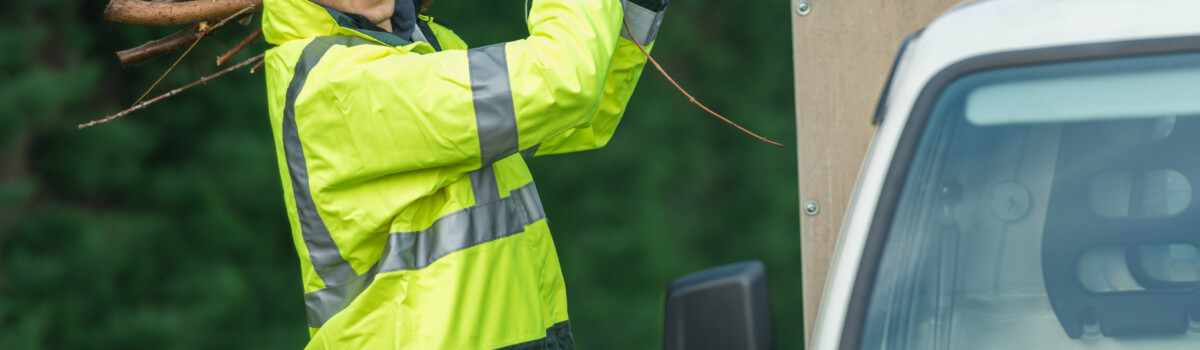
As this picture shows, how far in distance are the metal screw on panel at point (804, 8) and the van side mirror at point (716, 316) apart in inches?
39.2

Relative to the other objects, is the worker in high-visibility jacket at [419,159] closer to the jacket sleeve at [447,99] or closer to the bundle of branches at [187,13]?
the jacket sleeve at [447,99]

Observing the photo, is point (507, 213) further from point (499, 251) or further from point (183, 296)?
point (183, 296)

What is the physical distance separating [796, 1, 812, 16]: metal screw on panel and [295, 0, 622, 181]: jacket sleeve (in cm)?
69

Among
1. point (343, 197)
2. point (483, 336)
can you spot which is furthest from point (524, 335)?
point (343, 197)

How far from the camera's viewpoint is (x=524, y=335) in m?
1.94

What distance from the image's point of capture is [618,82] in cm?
228

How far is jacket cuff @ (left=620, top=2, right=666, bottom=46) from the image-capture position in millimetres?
2145

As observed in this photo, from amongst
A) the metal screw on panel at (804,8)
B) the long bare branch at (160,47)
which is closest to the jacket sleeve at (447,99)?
the metal screw on panel at (804,8)

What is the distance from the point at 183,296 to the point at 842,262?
280 cm

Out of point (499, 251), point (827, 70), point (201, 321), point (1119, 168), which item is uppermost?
point (827, 70)

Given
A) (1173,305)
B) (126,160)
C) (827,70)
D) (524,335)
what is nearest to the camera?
(1173,305)

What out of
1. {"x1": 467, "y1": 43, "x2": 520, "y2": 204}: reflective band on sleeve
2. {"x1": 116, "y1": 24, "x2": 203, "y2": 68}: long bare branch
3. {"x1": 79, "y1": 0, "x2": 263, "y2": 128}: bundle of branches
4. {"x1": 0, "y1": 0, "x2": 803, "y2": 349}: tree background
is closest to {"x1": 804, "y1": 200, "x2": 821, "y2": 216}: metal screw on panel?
{"x1": 467, "y1": 43, "x2": 520, "y2": 204}: reflective band on sleeve

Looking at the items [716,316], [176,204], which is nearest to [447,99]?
[716,316]

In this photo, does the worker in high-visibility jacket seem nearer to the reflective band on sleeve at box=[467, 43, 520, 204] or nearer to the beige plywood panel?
the reflective band on sleeve at box=[467, 43, 520, 204]
